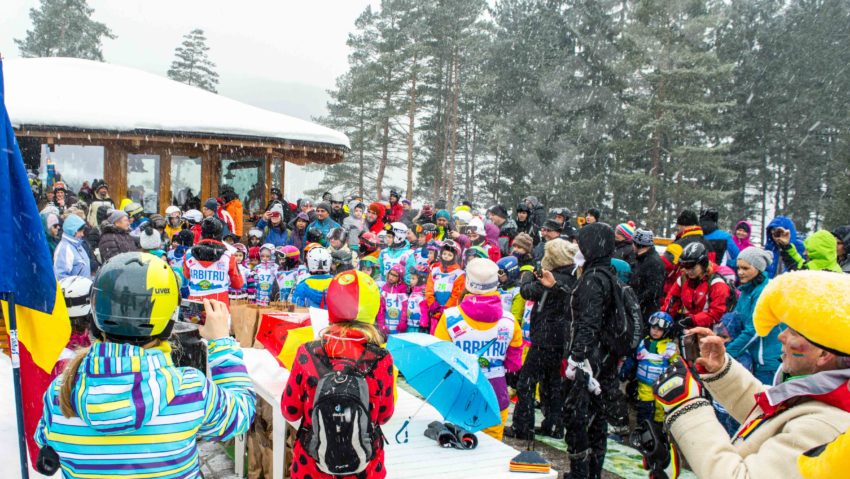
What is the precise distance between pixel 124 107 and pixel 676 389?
631 inches

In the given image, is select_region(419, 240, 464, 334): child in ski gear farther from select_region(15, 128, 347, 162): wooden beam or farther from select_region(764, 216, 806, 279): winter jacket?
select_region(15, 128, 347, 162): wooden beam

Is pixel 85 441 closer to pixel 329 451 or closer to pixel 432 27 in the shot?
pixel 329 451

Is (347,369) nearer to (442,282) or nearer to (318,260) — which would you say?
(318,260)

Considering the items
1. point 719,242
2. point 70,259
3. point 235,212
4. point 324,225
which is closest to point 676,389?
point 70,259

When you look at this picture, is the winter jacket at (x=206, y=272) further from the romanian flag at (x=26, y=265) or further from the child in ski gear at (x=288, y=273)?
the romanian flag at (x=26, y=265)

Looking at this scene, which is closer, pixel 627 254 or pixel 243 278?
pixel 243 278

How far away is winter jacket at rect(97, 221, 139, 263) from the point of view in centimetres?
837

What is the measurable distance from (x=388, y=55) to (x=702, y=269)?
30.6 metres

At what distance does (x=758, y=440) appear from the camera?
1.96 meters

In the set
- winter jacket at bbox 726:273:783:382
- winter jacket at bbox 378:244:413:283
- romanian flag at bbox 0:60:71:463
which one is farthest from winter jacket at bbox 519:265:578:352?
romanian flag at bbox 0:60:71:463

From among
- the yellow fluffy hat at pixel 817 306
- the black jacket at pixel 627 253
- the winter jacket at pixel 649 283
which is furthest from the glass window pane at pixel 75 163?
the yellow fluffy hat at pixel 817 306

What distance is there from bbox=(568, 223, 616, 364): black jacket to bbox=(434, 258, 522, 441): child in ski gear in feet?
1.81

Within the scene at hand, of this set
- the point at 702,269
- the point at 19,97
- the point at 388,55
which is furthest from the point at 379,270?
the point at 388,55

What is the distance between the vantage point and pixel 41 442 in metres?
2.11
